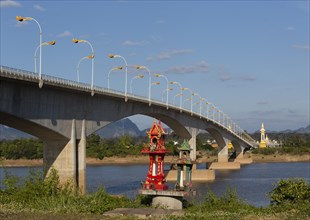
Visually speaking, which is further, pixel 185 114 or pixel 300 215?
Result: pixel 185 114

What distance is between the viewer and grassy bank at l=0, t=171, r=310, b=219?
85.7 feet

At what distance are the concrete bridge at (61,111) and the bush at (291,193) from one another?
22262 millimetres

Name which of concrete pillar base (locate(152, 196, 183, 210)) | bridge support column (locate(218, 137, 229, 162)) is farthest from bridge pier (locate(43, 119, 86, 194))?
bridge support column (locate(218, 137, 229, 162))

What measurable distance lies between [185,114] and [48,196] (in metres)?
68.6

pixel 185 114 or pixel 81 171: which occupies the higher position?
pixel 185 114

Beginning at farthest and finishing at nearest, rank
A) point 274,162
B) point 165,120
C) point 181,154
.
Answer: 1. point 274,162
2. point 165,120
3. point 181,154

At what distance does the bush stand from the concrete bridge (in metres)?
22.3

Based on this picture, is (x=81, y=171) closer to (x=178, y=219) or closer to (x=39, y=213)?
(x=39, y=213)

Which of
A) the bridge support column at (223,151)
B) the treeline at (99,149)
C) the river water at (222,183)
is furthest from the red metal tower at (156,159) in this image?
the bridge support column at (223,151)

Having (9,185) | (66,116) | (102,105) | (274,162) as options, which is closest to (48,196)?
(9,185)

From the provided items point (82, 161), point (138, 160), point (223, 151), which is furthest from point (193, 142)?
point (82, 161)

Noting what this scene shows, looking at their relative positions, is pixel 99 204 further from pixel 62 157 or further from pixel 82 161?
pixel 82 161

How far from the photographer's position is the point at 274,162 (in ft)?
509

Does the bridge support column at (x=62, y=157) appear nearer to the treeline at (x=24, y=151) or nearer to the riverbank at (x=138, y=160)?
the riverbank at (x=138, y=160)
